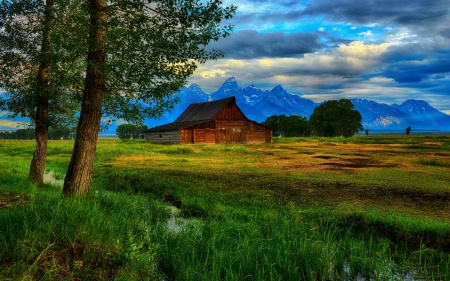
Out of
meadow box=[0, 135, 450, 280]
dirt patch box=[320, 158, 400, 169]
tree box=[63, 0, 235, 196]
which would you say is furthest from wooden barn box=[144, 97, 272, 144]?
tree box=[63, 0, 235, 196]

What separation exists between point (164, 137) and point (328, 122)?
62.3m

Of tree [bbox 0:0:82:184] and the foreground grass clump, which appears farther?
tree [bbox 0:0:82:184]

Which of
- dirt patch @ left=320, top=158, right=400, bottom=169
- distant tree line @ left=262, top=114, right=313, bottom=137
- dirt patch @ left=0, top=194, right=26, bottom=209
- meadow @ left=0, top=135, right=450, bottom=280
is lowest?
dirt patch @ left=320, top=158, right=400, bottom=169

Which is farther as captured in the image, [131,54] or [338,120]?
[338,120]

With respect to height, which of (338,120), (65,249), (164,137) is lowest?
(65,249)

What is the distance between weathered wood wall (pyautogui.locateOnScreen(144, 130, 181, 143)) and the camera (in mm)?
51922

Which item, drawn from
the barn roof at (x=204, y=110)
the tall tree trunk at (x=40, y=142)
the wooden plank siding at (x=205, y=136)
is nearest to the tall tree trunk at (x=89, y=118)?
the tall tree trunk at (x=40, y=142)

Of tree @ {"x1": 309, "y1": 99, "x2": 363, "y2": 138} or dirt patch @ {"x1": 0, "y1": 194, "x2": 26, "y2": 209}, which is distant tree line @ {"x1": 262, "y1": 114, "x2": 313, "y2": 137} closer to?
tree @ {"x1": 309, "y1": 99, "x2": 363, "y2": 138}

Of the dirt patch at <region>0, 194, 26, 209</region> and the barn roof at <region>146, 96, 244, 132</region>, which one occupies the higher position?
the barn roof at <region>146, 96, 244, 132</region>

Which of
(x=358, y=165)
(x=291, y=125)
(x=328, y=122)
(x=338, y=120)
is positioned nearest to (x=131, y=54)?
(x=358, y=165)

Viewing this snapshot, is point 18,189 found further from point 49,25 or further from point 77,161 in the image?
point 49,25

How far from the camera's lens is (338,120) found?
93625 millimetres

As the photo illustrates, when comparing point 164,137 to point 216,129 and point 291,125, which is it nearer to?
point 216,129

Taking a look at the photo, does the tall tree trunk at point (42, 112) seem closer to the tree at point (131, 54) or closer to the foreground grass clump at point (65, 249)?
the tree at point (131, 54)
